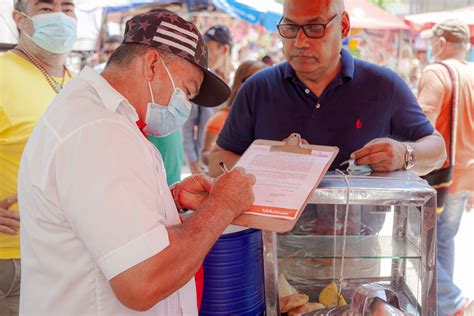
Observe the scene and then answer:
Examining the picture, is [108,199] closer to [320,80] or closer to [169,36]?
[169,36]

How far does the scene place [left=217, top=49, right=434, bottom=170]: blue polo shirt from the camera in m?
2.29

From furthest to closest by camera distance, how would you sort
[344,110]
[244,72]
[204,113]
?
[204,113] → [244,72] → [344,110]

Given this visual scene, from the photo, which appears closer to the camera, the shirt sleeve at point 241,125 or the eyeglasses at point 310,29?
the eyeglasses at point 310,29

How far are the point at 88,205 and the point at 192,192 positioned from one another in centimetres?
53

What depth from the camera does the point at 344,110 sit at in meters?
2.31

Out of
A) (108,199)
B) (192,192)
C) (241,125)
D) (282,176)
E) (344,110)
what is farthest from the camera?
(241,125)

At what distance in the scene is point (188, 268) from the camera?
124 cm

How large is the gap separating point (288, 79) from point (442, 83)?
1.96 m

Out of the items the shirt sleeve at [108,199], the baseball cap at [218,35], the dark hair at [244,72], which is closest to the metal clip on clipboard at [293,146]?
the shirt sleeve at [108,199]

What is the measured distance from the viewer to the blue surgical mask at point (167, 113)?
143 cm

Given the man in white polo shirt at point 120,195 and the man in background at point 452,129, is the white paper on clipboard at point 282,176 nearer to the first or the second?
the man in white polo shirt at point 120,195

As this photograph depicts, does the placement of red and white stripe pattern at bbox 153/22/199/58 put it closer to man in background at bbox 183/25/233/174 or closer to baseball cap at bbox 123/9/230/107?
baseball cap at bbox 123/9/230/107

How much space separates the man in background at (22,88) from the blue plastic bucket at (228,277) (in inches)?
40.5

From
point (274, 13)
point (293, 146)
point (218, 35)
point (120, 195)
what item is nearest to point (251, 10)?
point (274, 13)
